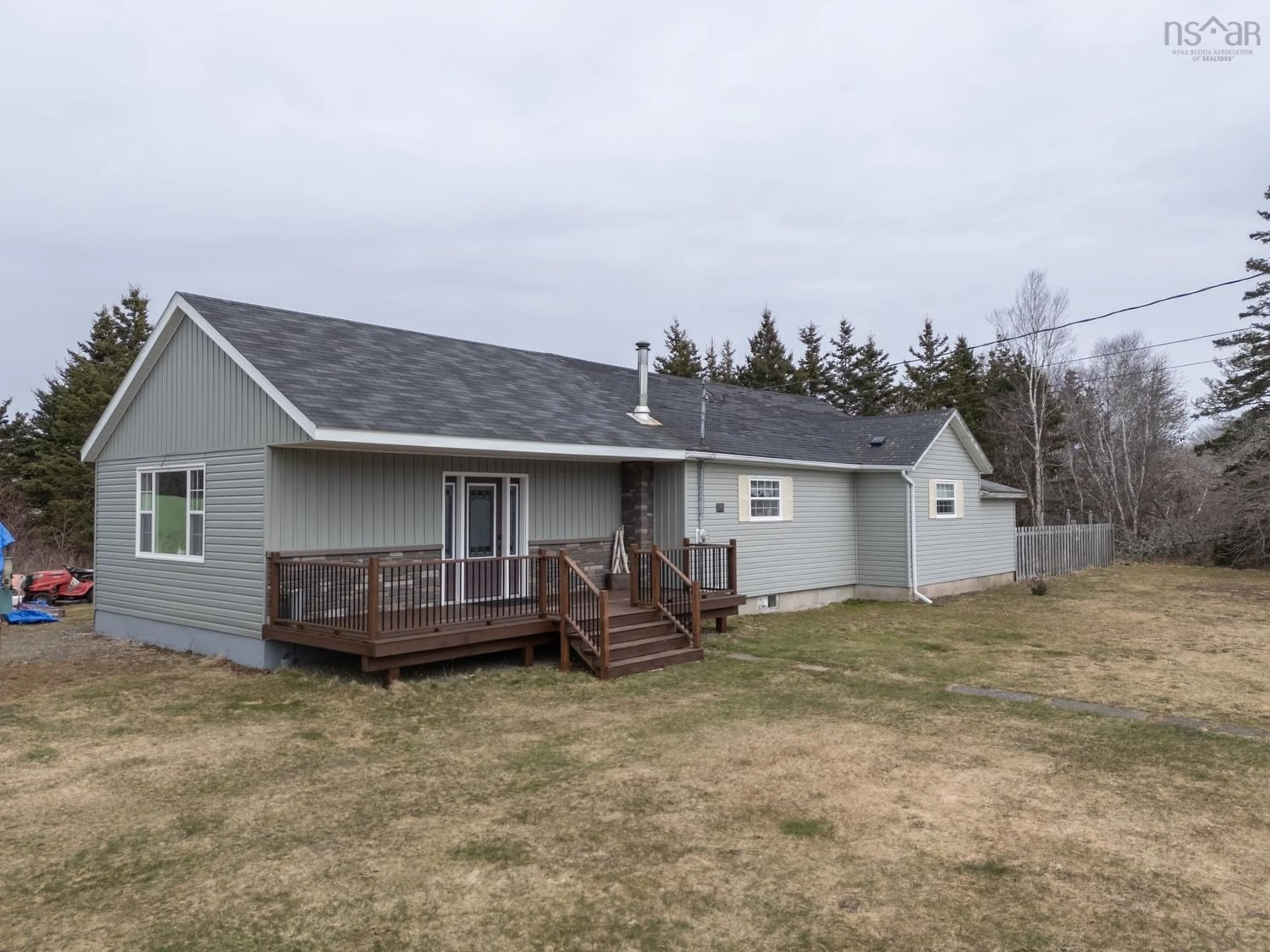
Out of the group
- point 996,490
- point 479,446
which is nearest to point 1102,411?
point 996,490

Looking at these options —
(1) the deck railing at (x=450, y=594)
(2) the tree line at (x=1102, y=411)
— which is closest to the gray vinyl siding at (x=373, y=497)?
(1) the deck railing at (x=450, y=594)

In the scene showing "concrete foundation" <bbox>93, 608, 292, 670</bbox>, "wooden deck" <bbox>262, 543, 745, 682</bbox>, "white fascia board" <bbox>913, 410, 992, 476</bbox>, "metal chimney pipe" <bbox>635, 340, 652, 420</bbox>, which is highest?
"metal chimney pipe" <bbox>635, 340, 652, 420</bbox>

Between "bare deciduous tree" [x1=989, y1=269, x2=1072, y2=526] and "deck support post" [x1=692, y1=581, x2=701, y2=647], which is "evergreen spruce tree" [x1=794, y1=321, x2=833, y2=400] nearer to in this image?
"bare deciduous tree" [x1=989, y1=269, x2=1072, y2=526]

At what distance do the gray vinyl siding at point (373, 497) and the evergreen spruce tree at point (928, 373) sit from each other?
2984 cm

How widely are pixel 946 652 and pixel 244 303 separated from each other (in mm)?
11071

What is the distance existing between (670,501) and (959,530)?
8.24 m

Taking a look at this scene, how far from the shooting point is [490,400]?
1173cm

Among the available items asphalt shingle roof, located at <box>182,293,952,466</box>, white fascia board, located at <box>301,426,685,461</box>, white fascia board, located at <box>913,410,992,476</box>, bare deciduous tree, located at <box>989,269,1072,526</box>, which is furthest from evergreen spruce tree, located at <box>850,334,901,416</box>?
white fascia board, located at <box>301,426,685,461</box>

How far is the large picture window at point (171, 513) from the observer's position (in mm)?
10828

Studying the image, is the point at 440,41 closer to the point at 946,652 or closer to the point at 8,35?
the point at 8,35

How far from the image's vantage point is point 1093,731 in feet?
22.5

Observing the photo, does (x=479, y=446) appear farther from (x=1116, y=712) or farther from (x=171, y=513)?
(x=1116, y=712)

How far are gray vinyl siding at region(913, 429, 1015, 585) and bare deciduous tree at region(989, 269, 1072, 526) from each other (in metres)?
10.6

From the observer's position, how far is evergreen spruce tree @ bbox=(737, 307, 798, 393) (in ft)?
133
